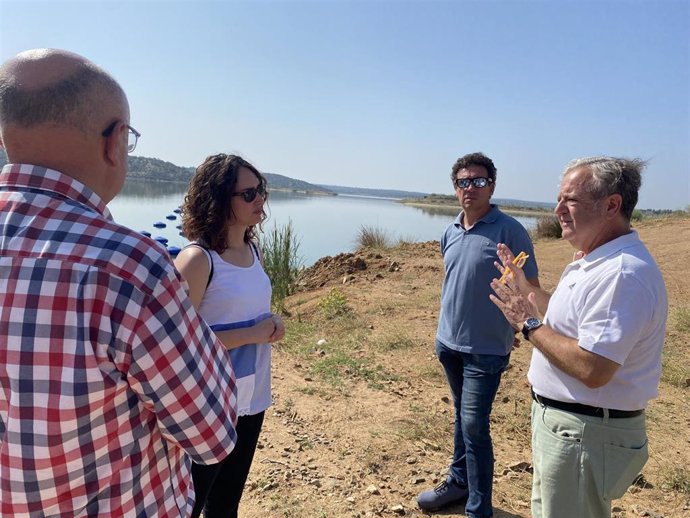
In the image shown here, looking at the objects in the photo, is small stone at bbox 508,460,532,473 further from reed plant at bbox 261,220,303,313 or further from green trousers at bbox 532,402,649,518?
reed plant at bbox 261,220,303,313

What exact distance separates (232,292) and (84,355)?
1.02 metres

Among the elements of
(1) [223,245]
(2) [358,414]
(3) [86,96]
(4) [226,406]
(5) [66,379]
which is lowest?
(2) [358,414]

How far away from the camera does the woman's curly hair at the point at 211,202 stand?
192 centimetres

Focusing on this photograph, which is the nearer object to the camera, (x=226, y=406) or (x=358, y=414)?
(x=226, y=406)

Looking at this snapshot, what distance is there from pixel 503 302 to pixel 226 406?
1.28 m

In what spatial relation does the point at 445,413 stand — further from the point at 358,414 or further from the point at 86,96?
the point at 86,96

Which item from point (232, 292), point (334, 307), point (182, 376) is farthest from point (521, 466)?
point (334, 307)

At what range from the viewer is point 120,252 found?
2.76ft

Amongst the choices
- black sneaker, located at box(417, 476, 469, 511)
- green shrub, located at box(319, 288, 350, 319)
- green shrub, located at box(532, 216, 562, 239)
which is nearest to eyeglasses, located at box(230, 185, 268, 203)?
black sneaker, located at box(417, 476, 469, 511)

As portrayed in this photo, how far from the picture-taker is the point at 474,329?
2.47 m

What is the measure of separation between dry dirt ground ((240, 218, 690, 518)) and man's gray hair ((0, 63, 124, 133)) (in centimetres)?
246

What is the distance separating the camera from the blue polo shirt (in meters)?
2.47

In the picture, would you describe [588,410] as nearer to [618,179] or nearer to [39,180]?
[618,179]

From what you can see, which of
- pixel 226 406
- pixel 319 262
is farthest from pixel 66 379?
pixel 319 262
